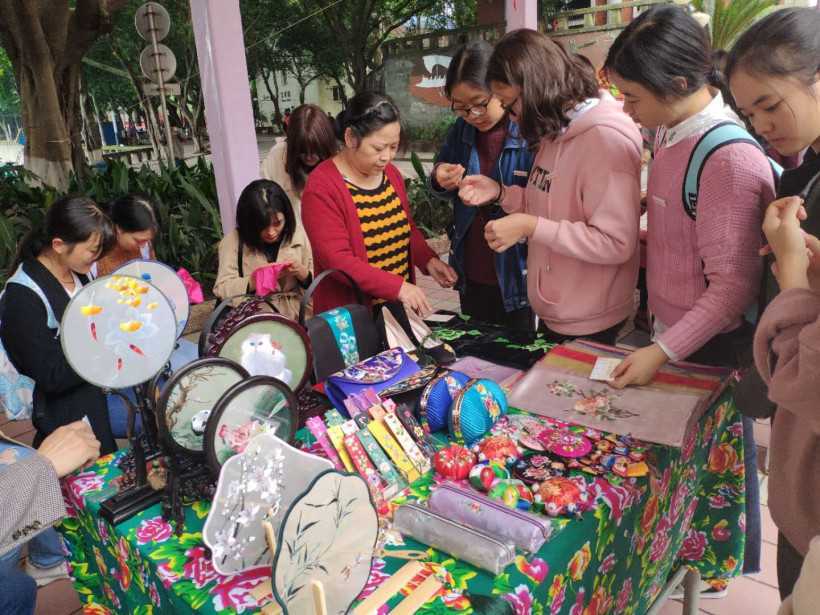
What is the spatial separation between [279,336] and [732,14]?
Result: 1214 centimetres

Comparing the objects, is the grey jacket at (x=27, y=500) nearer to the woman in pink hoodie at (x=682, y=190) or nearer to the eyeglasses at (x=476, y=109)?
the woman in pink hoodie at (x=682, y=190)

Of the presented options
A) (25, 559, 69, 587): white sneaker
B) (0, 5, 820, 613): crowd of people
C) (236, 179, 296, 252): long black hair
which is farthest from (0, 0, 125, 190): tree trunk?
(25, 559, 69, 587): white sneaker

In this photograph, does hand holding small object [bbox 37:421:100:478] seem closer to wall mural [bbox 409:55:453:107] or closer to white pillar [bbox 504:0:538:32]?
white pillar [bbox 504:0:538:32]

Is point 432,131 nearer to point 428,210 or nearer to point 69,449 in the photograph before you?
point 428,210

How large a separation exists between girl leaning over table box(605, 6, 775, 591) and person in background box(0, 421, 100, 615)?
133cm

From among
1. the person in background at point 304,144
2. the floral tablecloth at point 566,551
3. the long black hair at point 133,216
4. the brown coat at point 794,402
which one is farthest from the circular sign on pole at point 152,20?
the brown coat at point 794,402

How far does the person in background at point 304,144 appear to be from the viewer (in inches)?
118

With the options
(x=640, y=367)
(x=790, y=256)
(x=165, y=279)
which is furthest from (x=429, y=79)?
(x=790, y=256)

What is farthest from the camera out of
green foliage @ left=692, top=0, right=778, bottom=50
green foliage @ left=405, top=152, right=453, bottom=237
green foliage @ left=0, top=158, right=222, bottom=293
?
green foliage @ left=692, top=0, right=778, bottom=50

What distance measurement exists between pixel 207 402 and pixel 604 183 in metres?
1.14

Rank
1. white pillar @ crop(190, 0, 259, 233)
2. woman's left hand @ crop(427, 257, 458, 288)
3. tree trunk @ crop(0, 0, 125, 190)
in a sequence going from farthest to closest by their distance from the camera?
tree trunk @ crop(0, 0, 125, 190), white pillar @ crop(190, 0, 259, 233), woman's left hand @ crop(427, 257, 458, 288)

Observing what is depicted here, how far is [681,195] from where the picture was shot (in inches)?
58.4

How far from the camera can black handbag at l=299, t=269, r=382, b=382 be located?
1.68 m

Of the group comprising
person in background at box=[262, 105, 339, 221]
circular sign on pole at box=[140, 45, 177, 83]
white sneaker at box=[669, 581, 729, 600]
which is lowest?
white sneaker at box=[669, 581, 729, 600]
